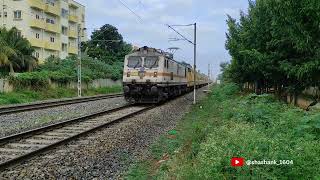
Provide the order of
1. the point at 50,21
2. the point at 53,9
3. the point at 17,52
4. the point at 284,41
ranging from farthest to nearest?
1. the point at 50,21
2. the point at 53,9
3. the point at 17,52
4. the point at 284,41

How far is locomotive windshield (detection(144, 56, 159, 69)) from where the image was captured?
27.4m

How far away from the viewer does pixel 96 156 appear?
35.4ft

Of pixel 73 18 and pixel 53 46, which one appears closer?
pixel 53 46

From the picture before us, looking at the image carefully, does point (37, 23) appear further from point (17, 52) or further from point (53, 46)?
point (17, 52)

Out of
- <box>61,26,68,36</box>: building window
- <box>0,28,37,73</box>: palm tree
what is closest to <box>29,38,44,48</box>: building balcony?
<box>61,26,68,36</box>: building window

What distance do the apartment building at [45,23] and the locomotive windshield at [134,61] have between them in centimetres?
3154

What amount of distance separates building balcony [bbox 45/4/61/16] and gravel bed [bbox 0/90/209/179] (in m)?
56.0

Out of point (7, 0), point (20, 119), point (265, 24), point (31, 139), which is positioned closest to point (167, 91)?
point (265, 24)

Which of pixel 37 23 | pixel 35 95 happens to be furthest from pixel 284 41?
pixel 37 23

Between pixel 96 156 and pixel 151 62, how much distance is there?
55.9 ft

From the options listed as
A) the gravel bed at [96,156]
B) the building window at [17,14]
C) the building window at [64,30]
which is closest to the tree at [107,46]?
the building window at [64,30]

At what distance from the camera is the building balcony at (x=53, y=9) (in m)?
68.9

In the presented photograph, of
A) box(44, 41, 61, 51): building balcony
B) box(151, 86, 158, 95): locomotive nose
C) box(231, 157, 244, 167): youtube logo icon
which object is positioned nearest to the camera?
box(231, 157, 244, 167): youtube logo icon

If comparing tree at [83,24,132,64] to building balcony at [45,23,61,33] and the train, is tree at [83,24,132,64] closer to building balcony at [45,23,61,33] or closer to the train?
building balcony at [45,23,61,33]
